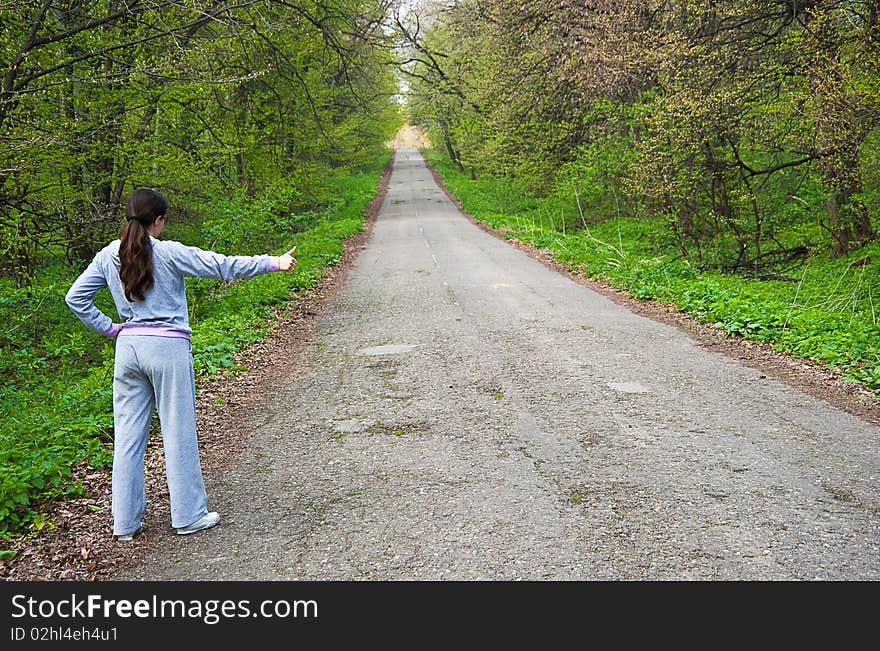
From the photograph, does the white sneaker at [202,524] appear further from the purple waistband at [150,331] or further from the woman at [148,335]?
the purple waistband at [150,331]

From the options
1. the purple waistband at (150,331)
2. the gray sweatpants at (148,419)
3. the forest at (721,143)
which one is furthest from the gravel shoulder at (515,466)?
the forest at (721,143)

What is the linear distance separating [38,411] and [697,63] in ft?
41.2

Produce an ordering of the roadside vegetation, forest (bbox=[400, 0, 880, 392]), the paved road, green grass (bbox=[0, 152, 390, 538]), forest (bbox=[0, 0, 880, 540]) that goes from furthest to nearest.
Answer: forest (bbox=[400, 0, 880, 392]), forest (bbox=[0, 0, 880, 540]), the roadside vegetation, green grass (bbox=[0, 152, 390, 538]), the paved road

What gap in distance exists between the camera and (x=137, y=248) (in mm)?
4336

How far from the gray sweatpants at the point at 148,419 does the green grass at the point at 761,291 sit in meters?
6.74

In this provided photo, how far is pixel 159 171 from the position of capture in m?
14.4

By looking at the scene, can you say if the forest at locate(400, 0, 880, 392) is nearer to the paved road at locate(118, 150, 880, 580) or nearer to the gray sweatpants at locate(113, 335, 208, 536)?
the paved road at locate(118, 150, 880, 580)

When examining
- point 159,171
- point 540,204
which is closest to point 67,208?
point 159,171

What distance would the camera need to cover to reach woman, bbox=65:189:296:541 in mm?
4383

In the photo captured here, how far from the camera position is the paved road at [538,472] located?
4105mm

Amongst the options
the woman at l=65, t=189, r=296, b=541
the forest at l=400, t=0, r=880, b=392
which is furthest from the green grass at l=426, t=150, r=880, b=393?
the woman at l=65, t=189, r=296, b=541

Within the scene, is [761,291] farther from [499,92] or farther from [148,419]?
[499,92]

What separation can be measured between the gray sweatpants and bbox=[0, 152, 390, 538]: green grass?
2.43ft

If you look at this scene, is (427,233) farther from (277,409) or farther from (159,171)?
(277,409)
